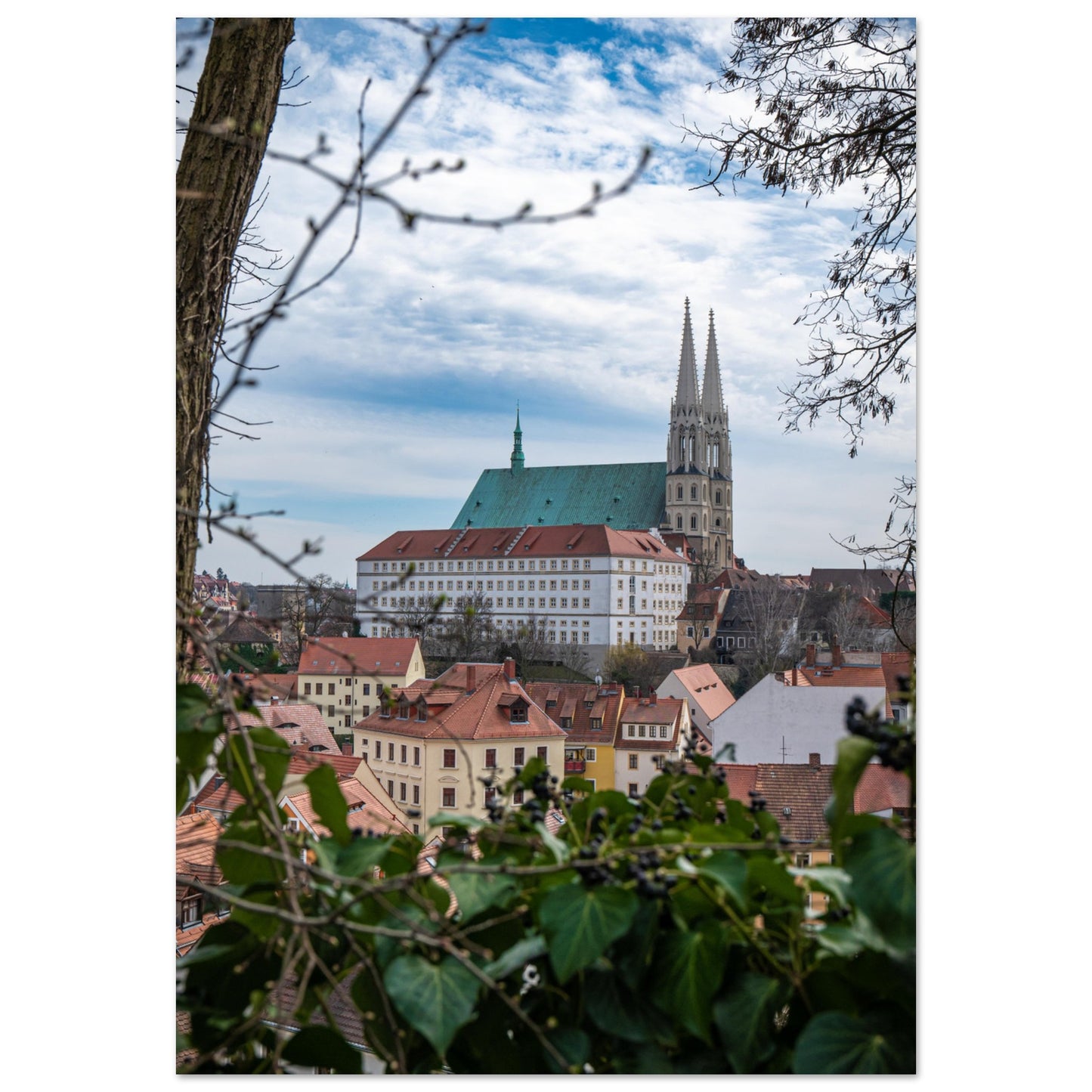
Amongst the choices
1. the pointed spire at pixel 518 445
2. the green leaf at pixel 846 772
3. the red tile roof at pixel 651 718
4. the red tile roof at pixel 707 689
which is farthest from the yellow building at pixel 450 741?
the green leaf at pixel 846 772

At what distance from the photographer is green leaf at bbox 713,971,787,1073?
80 cm

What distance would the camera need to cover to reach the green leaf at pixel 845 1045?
0.79 meters

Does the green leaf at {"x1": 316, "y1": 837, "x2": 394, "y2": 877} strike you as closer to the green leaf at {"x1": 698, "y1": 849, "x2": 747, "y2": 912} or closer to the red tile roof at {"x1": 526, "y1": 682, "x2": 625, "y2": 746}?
the green leaf at {"x1": 698, "y1": 849, "x2": 747, "y2": 912}

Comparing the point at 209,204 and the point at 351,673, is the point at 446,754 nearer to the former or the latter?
the point at 351,673

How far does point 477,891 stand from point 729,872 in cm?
20

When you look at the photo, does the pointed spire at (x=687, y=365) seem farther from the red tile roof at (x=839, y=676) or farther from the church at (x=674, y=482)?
the red tile roof at (x=839, y=676)

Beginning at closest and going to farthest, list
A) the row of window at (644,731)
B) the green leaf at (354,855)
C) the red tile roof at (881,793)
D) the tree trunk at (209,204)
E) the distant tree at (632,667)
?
the green leaf at (354,855) → the red tile roof at (881,793) → the tree trunk at (209,204) → the row of window at (644,731) → the distant tree at (632,667)

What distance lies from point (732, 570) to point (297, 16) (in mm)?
1069

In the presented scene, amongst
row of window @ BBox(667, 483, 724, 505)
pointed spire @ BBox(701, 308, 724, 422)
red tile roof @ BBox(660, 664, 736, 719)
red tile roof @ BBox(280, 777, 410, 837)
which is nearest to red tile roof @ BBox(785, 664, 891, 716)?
red tile roof @ BBox(660, 664, 736, 719)

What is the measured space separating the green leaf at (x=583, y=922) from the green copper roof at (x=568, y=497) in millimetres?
854

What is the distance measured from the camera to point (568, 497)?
1736mm

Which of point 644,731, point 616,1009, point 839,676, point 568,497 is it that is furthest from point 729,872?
point 568,497

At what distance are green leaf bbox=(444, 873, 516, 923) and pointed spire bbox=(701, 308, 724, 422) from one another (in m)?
0.98
